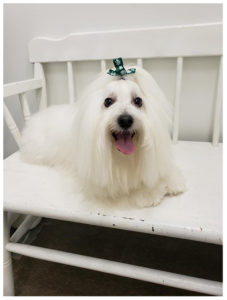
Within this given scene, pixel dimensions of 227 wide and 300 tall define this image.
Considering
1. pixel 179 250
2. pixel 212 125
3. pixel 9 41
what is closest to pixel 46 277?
pixel 179 250

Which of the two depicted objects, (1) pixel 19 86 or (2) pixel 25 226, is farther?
(2) pixel 25 226

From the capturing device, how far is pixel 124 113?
1.92 ft

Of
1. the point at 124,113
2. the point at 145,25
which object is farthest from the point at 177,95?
the point at 124,113

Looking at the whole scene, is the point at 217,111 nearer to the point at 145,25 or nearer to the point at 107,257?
the point at 145,25

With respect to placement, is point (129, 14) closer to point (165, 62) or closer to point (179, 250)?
point (165, 62)

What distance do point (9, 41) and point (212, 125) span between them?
0.97 metres

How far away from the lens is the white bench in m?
0.67

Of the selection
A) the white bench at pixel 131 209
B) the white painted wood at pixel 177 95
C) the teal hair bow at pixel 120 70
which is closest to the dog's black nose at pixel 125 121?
the teal hair bow at pixel 120 70

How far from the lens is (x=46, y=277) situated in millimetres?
1044

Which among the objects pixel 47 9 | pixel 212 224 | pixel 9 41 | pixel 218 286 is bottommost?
pixel 218 286

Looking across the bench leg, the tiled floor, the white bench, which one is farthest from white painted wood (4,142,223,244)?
the tiled floor

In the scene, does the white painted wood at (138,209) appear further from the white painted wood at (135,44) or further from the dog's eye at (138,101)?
the white painted wood at (135,44)

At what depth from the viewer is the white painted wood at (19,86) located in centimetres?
96

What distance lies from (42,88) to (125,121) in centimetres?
72
